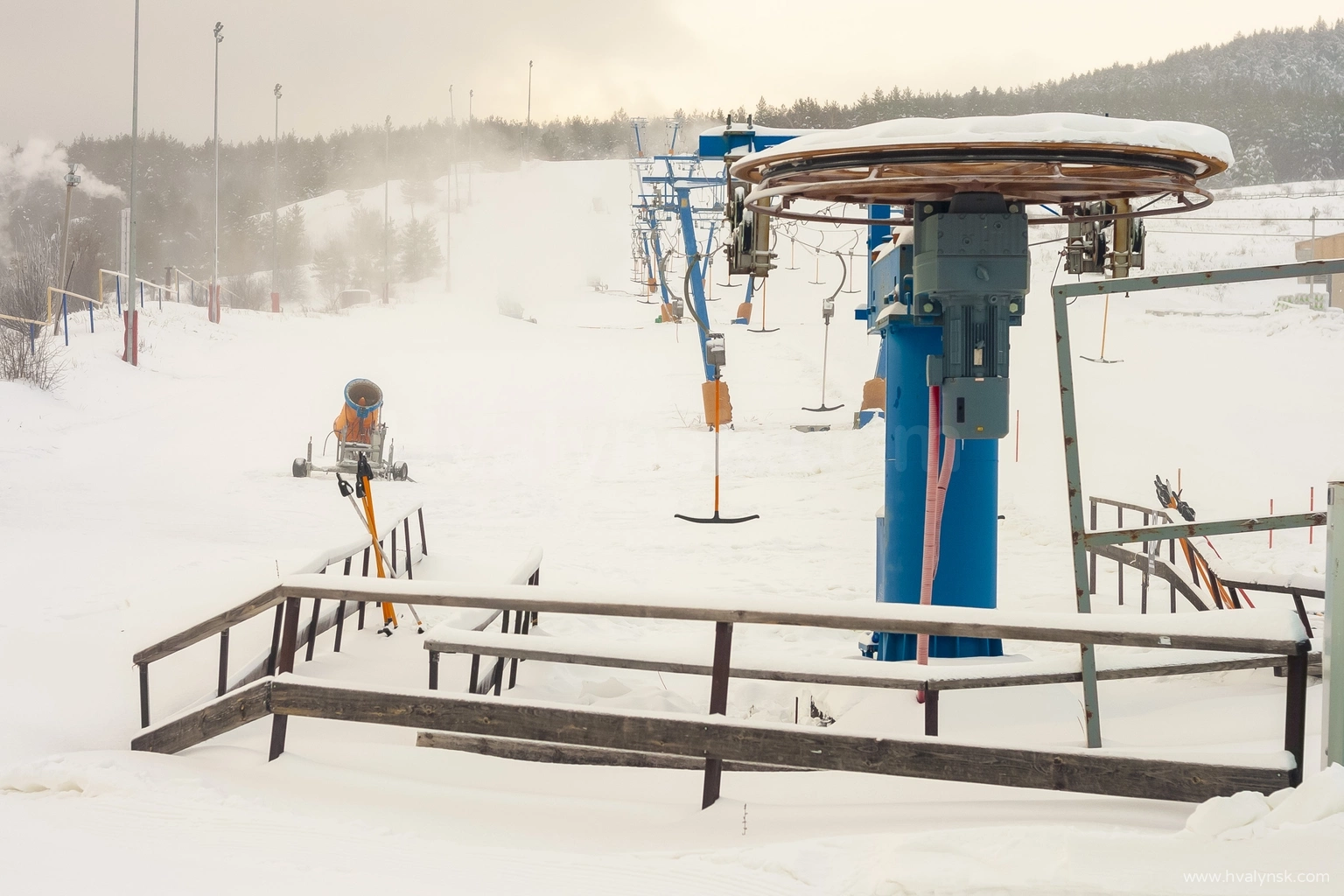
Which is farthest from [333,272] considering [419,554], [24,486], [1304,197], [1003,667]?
[1003,667]

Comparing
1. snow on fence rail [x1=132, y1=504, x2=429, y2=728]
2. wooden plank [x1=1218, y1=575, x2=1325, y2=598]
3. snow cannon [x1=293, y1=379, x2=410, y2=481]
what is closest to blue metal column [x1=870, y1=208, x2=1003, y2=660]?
wooden plank [x1=1218, y1=575, x2=1325, y2=598]

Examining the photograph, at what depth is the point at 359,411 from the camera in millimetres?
14297

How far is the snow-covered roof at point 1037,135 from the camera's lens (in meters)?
3.72

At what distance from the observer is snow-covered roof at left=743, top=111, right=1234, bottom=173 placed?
3.72 metres

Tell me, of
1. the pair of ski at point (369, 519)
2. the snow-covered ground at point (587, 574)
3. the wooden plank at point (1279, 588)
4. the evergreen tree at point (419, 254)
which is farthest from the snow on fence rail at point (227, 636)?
the evergreen tree at point (419, 254)

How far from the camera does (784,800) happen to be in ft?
12.9

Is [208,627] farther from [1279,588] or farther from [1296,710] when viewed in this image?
[1279,588]

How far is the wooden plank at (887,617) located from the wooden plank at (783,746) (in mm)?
372

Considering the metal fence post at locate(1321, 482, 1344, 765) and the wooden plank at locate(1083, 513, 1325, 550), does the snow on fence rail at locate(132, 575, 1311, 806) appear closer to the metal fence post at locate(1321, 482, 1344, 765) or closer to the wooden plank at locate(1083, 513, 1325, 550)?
the metal fence post at locate(1321, 482, 1344, 765)

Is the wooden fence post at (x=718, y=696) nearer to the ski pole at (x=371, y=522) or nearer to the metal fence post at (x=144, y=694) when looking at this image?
the metal fence post at (x=144, y=694)

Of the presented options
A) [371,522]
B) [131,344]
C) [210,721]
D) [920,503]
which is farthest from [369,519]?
[131,344]

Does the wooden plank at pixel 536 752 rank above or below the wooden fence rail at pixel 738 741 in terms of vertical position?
below

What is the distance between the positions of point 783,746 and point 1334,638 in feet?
5.78

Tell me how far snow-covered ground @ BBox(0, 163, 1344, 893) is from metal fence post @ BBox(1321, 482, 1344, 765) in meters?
0.46
